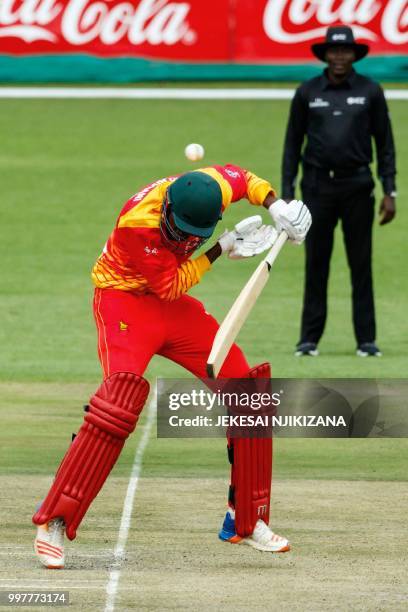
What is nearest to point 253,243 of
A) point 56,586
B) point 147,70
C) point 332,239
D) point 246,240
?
point 246,240

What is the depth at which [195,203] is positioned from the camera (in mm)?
6633

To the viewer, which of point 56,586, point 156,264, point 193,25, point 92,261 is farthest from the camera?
point 193,25

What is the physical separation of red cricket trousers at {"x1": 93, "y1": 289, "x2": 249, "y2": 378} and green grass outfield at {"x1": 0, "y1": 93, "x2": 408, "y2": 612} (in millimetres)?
797

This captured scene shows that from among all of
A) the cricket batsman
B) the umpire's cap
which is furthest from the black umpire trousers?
the cricket batsman

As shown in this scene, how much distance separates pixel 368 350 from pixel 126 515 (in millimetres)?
4394

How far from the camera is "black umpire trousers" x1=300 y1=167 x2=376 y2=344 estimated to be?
36.0 ft

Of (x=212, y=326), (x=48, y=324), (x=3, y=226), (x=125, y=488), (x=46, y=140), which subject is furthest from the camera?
(x=46, y=140)

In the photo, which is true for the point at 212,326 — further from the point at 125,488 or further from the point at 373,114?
the point at 373,114

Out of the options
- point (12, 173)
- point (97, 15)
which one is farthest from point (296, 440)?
point (97, 15)

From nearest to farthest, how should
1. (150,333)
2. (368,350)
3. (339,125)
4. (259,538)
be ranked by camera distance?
(150,333) < (259,538) < (339,125) < (368,350)

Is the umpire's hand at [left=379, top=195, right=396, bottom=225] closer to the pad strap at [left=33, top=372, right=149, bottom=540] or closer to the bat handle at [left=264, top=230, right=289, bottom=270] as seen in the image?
the bat handle at [left=264, top=230, right=289, bottom=270]

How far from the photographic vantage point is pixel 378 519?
7.45m

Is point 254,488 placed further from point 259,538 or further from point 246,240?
point 246,240

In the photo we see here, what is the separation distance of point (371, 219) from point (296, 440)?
234cm
